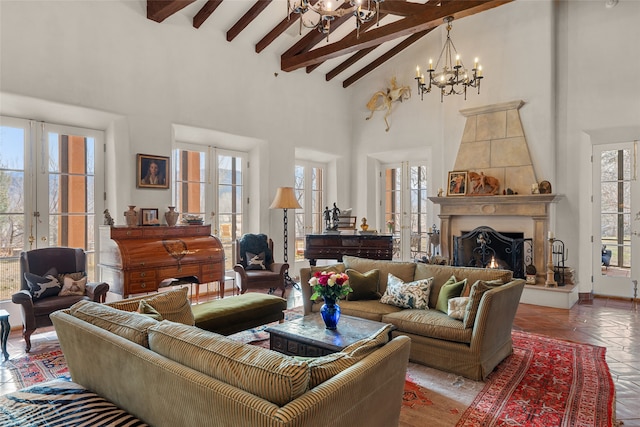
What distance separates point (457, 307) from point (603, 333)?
7.07 feet

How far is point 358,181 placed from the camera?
8383mm

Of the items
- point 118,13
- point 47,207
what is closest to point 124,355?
point 47,207

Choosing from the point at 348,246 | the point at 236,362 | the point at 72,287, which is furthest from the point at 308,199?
the point at 236,362

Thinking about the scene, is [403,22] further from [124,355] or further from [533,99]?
[124,355]

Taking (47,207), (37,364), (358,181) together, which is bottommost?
(37,364)

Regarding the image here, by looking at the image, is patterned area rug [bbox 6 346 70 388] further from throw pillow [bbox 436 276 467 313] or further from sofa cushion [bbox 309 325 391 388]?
throw pillow [bbox 436 276 467 313]

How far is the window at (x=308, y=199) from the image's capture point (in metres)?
7.80

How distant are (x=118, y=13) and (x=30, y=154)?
197 cm

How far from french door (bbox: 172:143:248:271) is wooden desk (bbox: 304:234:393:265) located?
133cm

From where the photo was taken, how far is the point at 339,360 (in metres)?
1.64

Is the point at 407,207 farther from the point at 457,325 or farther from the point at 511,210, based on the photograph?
the point at 457,325

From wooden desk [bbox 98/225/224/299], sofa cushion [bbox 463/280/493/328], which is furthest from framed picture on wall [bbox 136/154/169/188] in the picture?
sofa cushion [bbox 463/280/493/328]

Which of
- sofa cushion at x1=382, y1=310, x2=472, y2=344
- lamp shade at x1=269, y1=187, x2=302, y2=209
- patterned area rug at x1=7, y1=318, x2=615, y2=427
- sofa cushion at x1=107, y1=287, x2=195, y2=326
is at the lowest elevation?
patterned area rug at x1=7, y1=318, x2=615, y2=427

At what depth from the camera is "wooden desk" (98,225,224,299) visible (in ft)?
14.4
